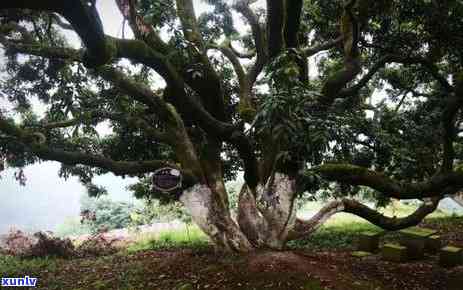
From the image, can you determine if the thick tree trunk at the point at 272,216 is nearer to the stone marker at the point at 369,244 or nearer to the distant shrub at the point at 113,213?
the stone marker at the point at 369,244

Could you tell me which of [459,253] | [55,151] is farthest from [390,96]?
[55,151]

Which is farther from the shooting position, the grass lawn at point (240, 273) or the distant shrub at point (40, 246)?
the distant shrub at point (40, 246)

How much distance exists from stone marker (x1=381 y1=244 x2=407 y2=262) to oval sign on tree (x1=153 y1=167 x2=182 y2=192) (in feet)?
16.4

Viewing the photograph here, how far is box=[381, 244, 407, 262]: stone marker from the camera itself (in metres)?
8.42

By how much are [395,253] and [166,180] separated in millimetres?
5373

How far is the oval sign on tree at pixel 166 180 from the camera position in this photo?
289 inches

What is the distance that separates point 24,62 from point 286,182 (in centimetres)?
714

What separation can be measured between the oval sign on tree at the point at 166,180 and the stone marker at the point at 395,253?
501 centimetres

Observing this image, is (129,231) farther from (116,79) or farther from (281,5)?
(281,5)

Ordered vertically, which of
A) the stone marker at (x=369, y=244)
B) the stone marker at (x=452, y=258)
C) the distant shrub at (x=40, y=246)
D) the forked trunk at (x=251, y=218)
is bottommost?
the stone marker at (x=452, y=258)

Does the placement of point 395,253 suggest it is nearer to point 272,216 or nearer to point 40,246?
point 272,216

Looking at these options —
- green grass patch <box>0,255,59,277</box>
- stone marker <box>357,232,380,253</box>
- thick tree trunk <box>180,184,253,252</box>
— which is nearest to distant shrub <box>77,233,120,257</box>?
green grass patch <box>0,255,59,277</box>

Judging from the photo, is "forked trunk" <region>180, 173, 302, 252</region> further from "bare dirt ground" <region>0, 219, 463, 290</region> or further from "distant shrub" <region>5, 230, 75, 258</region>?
"distant shrub" <region>5, 230, 75, 258</region>

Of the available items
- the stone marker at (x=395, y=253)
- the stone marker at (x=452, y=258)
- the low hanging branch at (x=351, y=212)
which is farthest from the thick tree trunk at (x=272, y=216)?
the stone marker at (x=452, y=258)
